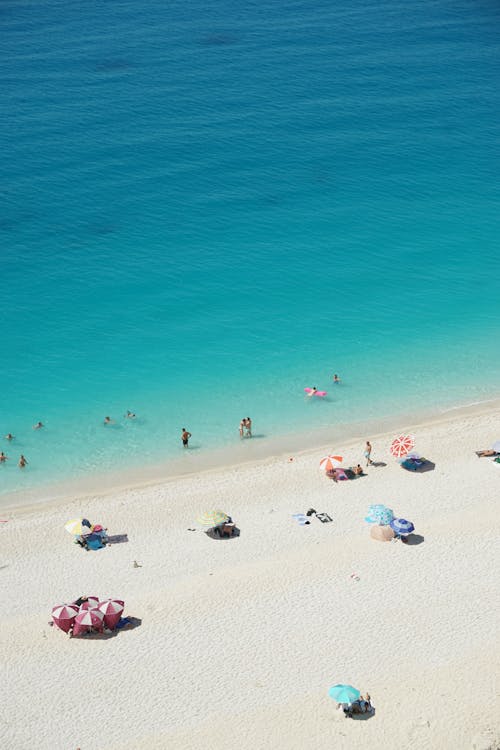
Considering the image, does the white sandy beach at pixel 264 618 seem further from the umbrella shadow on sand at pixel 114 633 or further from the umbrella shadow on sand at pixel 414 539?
the umbrella shadow on sand at pixel 414 539

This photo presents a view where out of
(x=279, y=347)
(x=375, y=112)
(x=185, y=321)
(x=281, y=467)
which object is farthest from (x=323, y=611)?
(x=375, y=112)

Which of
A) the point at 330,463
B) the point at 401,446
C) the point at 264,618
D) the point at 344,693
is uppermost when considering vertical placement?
the point at 401,446

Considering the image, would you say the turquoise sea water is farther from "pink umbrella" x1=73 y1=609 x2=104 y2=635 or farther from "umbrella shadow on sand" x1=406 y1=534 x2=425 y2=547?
"pink umbrella" x1=73 y1=609 x2=104 y2=635

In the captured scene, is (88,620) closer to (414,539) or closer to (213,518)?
(213,518)

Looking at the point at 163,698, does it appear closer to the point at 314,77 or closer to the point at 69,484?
the point at 69,484

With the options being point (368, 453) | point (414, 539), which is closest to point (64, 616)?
point (414, 539)

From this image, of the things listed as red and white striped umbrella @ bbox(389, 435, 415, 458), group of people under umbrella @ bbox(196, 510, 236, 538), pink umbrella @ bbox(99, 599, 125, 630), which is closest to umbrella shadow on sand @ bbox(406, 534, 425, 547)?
red and white striped umbrella @ bbox(389, 435, 415, 458)

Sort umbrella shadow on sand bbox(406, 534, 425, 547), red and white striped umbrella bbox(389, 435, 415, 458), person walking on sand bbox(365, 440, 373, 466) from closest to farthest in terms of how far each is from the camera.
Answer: umbrella shadow on sand bbox(406, 534, 425, 547) < red and white striped umbrella bbox(389, 435, 415, 458) < person walking on sand bbox(365, 440, 373, 466)

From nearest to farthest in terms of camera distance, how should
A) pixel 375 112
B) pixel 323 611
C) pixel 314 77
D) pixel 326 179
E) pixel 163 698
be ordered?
pixel 163 698 < pixel 323 611 < pixel 326 179 < pixel 375 112 < pixel 314 77
